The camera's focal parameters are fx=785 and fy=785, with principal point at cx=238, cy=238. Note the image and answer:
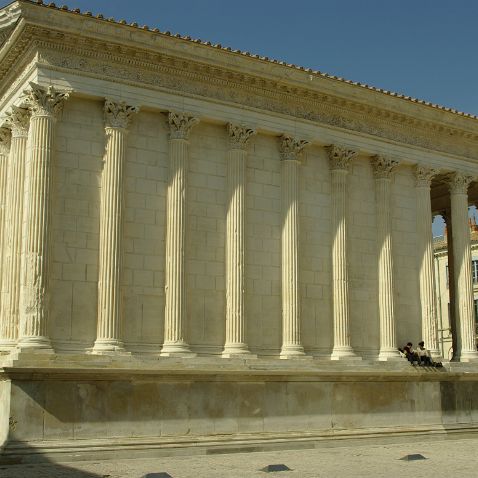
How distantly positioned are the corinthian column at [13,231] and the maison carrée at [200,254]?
7cm

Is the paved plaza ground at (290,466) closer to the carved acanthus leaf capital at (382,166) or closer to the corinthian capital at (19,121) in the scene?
the corinthian capital at (19,121)

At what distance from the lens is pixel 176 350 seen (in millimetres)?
21469

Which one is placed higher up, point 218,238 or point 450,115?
point 450,115

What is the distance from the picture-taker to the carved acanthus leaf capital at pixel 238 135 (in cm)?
2388

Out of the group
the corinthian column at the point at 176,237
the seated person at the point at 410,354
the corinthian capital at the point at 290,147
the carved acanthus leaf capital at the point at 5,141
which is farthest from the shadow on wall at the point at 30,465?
the seated person at the point at 410,354

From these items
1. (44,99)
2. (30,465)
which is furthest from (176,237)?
(30,465)

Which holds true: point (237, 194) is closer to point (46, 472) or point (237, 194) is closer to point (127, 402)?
point (127, 402)

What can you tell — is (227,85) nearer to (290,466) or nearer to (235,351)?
(235,351)

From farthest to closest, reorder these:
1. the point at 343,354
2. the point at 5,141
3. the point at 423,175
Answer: the point at 423,175 < the point at 343,354 < the point at 5,141

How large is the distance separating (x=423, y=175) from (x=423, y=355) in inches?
262

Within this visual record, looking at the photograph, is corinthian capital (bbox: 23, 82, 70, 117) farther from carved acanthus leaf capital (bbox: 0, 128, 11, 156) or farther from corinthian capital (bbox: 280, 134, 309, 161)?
corinthian capital (bbox: 280, 134, 309, 161)

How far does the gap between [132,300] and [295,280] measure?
5375mm

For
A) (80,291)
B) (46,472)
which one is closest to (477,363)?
(80,291)

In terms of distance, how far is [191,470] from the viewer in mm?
17266
